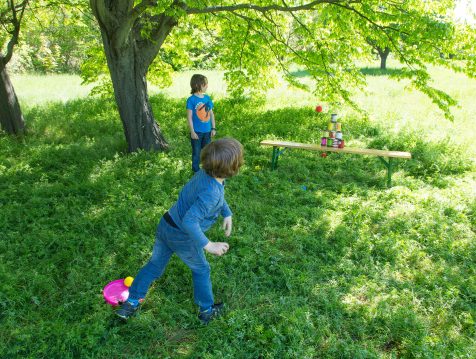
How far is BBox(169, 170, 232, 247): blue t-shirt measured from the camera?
2.72 meters

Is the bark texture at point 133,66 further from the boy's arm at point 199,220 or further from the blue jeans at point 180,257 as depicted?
the boy's arm at point 199,220

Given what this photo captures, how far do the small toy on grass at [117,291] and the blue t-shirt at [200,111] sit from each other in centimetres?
313

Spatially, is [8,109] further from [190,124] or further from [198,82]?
→ [198,82]

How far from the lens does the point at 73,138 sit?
29.6 feet

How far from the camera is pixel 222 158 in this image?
2750 millimetres

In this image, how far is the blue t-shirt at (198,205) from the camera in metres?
2.72

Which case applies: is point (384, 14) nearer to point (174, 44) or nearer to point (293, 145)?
point (293, 145)

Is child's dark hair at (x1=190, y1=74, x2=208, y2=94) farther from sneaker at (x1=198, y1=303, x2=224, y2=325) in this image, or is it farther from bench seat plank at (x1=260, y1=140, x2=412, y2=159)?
sneaker at (x1=198, y1=303, x2=224, y2=325)

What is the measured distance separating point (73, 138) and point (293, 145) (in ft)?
17.6

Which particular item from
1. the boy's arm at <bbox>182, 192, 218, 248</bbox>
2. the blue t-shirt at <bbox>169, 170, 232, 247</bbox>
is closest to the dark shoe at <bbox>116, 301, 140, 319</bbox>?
the blue t-shirt at <bbox>169, 170, 232, 247</bbox>

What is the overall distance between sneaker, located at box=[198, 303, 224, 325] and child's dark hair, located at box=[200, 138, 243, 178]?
1378mm

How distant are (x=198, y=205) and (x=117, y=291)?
1.58m


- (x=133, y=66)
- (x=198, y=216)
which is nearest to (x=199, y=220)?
(x=198, y=216)

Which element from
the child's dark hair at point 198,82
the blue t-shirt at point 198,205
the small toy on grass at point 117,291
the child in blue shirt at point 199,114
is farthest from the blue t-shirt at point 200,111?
the blue t-shirt at point 198,205
